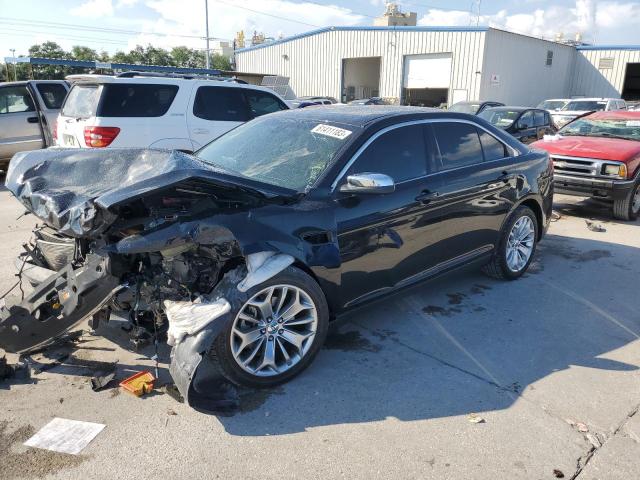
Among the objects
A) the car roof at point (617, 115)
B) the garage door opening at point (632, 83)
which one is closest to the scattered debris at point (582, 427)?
the car roof at point (617, 115)

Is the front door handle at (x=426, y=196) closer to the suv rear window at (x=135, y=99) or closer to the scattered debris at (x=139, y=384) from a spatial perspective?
the scattered debris at (x=139, y=384)

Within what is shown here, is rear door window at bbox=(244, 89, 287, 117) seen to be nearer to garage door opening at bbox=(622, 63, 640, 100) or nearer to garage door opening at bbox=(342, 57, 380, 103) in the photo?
garage door opening at bbox=(342, 57, 380, 103)

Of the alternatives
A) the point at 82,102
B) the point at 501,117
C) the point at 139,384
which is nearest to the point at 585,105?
the point at 501,117

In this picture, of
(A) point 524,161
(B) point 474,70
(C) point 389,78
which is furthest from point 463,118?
(C) point 389,78

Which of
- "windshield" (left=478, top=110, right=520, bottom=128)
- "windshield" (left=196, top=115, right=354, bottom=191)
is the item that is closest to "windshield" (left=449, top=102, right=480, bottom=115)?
"windshield" (left=478, top=110, right=520, bottom=128)

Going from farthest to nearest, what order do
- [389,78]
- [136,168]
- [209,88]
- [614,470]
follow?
1. [389,78]
2. [209,88]
3. [136,168]
4. [614,470]

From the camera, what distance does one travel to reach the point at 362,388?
11.1 ft

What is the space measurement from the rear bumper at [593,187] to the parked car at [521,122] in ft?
15.6

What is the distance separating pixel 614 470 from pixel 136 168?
3.26 metres

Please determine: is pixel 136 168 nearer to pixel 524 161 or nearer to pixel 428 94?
pixel 524 161

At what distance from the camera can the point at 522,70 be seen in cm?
2923

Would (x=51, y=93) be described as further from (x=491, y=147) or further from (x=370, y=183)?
(x=370, y=183)

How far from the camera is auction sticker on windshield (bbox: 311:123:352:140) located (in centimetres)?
→ 388

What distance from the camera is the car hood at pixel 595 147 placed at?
806cm
